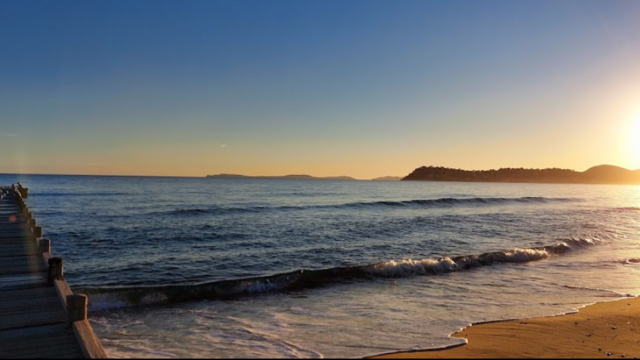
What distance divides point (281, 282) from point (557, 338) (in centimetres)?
876

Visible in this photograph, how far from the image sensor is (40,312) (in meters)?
8.70

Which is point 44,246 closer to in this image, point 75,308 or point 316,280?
point 75,308

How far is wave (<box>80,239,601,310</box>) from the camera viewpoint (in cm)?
1304

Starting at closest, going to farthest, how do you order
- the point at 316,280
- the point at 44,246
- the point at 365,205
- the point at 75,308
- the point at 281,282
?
the point at 75,308, the point at 44,246, the point at 281,282, the point at 316,280, the point at 365,205

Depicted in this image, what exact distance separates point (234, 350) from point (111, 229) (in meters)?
23.3

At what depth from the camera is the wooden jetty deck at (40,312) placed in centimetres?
696

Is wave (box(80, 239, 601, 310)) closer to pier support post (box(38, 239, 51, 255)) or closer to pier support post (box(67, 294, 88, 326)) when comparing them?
pier support post (box(38, 239, 51, 255))

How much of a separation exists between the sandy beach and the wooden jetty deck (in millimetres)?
5456

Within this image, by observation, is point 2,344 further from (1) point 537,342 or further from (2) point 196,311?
(1) point 537,342

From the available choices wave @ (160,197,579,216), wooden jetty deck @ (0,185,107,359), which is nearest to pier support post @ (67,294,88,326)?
wooden jetty deck @ (0,185,107,359)

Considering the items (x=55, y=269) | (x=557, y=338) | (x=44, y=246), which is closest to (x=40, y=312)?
(x=55, y=269)

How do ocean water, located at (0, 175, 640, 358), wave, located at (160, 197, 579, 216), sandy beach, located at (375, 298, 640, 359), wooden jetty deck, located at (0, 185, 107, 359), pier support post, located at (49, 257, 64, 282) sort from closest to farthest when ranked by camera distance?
wooden jetty deck, located at (0, 185, 107, 359), sandy beach, located at (375, 298, 640, 359), ocean water, located at (0, 175, 640, 358), pier support post, located at (49, 257, 64, 282), wave, located at (160, 197, 579, 216)

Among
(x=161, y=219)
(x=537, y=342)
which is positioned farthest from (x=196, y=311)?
(x=161, y=219)

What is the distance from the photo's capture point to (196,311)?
1202 centimetres
